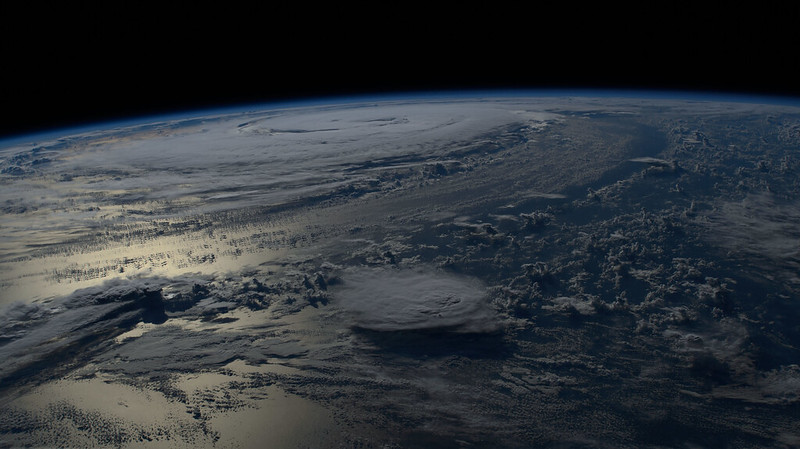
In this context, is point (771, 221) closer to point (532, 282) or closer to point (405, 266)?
point (532, 282)

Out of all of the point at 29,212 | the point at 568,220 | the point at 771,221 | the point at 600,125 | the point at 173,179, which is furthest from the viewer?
the point at 600,125

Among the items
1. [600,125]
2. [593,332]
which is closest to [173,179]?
[593,332]

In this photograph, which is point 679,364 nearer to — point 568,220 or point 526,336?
point 526,336

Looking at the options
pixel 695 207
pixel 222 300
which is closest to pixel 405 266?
pixel 222 300

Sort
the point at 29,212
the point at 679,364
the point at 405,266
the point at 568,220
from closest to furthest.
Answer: the point at 679,364
the point at 405,266
the point at 568,220
the point at 29,212

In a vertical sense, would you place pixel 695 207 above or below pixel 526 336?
above

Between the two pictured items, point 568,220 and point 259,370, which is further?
point 568,220

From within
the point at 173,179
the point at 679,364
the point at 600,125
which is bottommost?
the point at 679,364
